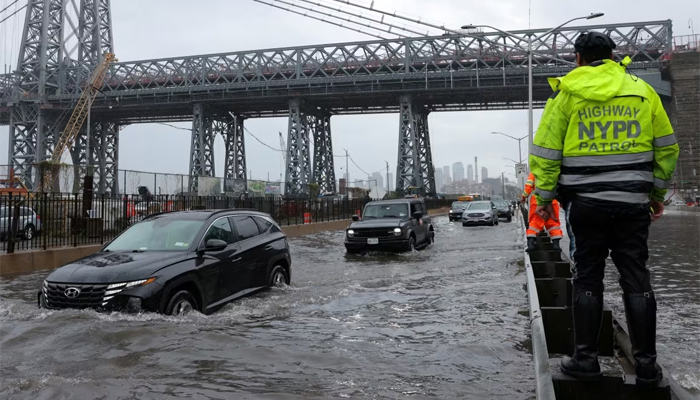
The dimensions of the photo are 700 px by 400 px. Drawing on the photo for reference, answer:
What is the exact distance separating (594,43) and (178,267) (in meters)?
4.93

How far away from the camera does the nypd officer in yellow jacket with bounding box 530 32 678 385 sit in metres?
3.18

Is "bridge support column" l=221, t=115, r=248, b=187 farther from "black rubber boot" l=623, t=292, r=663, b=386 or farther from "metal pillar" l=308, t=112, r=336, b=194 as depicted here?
"black rubber boot" l=623, t=292, r=663, b=386

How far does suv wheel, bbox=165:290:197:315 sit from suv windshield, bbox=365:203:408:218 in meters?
10.4

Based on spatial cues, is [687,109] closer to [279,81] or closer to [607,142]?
[279,81]

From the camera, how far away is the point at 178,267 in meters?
6.27

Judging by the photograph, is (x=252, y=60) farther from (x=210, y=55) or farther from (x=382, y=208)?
(x=382, y=208)

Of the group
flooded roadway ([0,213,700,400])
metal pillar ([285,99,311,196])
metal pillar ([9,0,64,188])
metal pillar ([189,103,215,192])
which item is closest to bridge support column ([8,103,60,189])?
metal pillar ([9,0,64,188])

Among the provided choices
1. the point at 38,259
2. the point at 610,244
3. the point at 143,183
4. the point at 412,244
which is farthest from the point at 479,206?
the point at 610,244

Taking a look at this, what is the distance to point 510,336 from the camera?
5785 millimetres

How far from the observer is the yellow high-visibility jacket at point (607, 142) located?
3.21m

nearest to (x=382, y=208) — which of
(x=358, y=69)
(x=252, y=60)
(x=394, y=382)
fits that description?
(x=394, y=382)

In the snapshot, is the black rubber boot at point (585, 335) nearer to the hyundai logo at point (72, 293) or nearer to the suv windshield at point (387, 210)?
the hyundai logo at point (72, 293)

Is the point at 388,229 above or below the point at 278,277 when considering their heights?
above

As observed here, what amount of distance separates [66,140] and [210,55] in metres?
21.7
